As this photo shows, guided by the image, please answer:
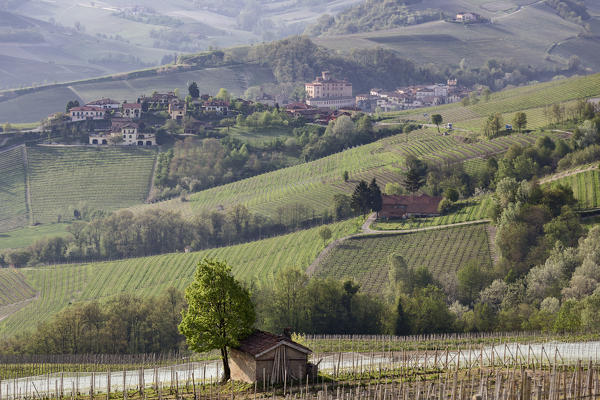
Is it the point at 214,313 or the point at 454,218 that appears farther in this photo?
the point at 454,218

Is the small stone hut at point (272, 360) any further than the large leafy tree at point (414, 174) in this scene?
No

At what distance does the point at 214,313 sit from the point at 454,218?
169ft

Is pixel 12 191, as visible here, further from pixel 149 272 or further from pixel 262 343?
pixel 262 343

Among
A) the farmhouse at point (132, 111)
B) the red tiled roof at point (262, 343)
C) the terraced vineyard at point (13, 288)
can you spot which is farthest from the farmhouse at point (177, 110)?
the red tiled roof at point (262, 343)

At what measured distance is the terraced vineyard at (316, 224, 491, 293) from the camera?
7188 cm

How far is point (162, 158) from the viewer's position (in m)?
132

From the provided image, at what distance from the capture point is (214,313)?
35.1 m

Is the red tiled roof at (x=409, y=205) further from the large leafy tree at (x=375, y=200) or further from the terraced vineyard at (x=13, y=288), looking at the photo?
the terraced vineyard at (x=13, y=288)

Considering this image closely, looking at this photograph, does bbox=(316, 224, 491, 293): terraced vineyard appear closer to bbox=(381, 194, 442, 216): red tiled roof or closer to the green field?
the green field

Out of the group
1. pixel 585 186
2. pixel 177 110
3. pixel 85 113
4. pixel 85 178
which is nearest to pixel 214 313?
pixel 585 186

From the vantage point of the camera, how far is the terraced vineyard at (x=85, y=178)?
390ft

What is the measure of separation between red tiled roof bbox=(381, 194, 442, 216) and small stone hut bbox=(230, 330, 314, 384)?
176 ft

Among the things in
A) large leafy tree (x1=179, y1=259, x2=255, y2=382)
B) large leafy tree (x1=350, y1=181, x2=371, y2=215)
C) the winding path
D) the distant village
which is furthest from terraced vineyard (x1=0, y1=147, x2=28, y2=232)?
large leafy tree (x1=179, y1=259, x2=255, y2=382)

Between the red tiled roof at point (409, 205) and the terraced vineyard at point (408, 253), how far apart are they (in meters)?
7.08
